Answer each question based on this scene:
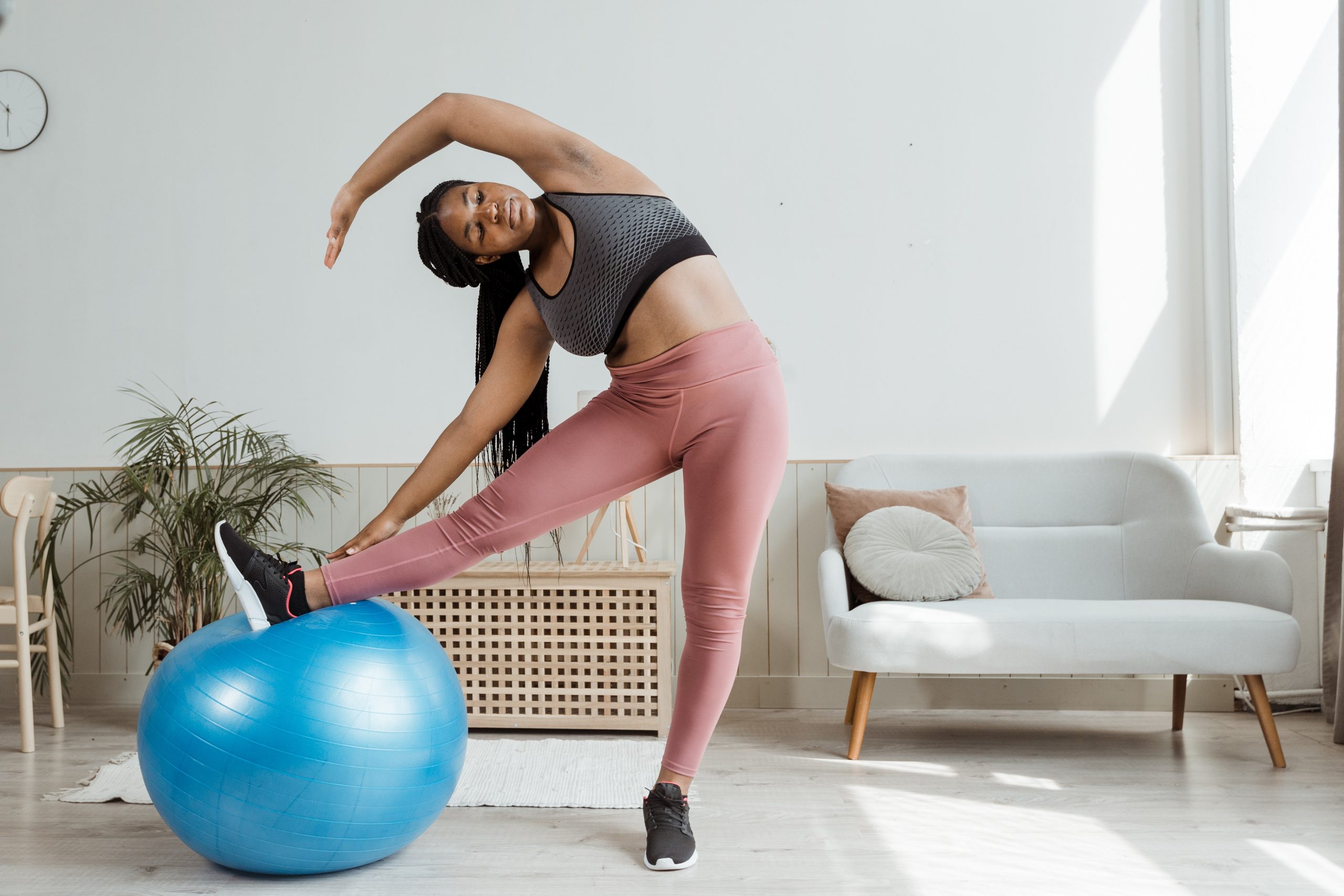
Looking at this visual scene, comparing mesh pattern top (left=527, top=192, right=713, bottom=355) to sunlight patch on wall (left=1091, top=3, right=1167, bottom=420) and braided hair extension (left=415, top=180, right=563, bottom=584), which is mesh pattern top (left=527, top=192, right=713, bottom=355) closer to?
braided hair extension (left=415, top=180, right=563, bottom=584)

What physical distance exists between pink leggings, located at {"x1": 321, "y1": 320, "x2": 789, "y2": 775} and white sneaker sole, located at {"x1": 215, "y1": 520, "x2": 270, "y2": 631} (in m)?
0.12

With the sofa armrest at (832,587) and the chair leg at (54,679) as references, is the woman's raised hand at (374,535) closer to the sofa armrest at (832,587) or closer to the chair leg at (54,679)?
the sofa armrest at (832,587)

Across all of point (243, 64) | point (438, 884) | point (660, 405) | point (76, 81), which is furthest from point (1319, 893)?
point (76, 81)

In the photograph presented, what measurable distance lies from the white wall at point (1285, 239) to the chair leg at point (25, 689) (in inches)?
145

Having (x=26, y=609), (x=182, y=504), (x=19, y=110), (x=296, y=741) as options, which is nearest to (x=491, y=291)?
(x=296, y=741)

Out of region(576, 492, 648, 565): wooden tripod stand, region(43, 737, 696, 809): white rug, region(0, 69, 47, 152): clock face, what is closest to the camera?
region(43, 737, 696, 809): white rug

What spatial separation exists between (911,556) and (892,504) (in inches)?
9.7

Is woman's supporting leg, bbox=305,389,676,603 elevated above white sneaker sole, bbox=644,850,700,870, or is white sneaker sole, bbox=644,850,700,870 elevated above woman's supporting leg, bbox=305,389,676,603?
woman's supporting leg, bbox=305,389,676,603

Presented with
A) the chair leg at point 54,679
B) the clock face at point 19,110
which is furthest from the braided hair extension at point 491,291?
the clock face at point 19,110

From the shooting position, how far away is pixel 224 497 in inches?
120

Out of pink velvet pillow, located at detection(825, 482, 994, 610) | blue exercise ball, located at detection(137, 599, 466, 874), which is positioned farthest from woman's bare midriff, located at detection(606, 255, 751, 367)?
pink velvet pillow, located at detection(825, 482, 994, 610)

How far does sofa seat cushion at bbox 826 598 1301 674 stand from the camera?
7.81 feet

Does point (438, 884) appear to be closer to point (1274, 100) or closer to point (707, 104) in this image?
point (707, 104)

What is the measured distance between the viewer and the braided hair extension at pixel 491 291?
5.54ft
